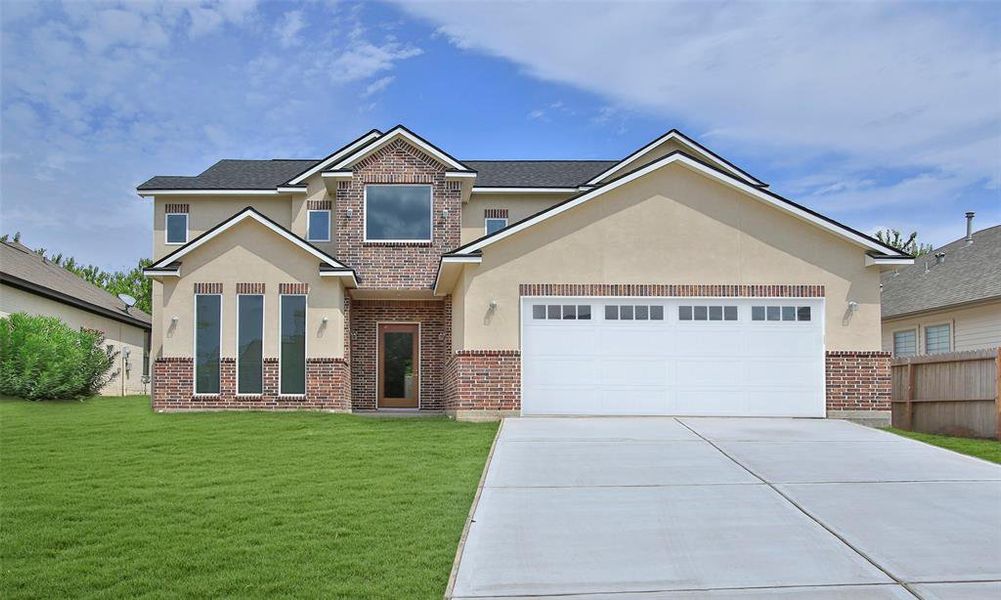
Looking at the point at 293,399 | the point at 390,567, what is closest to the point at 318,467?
the point at 390,567

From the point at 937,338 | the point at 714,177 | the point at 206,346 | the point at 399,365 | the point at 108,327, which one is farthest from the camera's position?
the point at 108,327

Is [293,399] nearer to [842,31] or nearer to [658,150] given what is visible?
[658,150]

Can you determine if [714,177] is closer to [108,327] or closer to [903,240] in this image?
[108,327]

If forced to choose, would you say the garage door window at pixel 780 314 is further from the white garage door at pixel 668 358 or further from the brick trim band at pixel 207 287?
the brick trim band at pixel 207 287

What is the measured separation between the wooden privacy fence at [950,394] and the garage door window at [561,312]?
7198 millimetres

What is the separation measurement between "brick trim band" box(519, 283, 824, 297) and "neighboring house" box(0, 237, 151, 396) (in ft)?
48.6

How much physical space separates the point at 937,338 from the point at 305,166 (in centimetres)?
1903

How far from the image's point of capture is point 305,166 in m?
27.6

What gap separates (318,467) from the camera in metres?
11.9

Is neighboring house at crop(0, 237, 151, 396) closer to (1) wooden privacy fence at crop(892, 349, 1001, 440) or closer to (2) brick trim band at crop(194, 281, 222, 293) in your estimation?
(2) brick trim band at crop(194, 281, 222, 293)

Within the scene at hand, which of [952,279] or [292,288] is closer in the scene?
[292,288]

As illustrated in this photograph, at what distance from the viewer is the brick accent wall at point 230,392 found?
68.2ft

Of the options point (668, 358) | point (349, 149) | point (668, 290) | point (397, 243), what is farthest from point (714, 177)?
point (349, 149)

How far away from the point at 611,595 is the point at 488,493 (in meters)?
3.61
